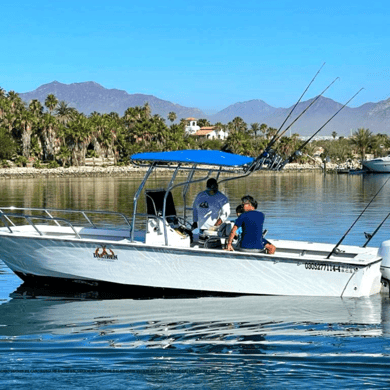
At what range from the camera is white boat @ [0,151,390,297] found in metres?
10.6

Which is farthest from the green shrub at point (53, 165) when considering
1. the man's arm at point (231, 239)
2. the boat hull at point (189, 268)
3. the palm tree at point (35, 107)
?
the man's arm at point (231, 239)

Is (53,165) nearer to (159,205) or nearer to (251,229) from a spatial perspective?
(159,205)

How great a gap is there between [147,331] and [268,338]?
161 cm

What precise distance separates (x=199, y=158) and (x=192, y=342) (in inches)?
139

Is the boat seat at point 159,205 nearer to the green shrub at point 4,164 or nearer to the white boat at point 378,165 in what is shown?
the green shrub at point 4,164

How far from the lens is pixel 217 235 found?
38.5 feet

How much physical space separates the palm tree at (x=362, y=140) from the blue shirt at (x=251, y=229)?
137275 mm

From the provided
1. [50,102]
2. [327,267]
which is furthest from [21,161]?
[327,267]

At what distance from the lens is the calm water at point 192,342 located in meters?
Answer: 7.14

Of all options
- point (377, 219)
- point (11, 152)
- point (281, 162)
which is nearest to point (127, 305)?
point (281, 162)

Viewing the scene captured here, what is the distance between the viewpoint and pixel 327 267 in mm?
10500

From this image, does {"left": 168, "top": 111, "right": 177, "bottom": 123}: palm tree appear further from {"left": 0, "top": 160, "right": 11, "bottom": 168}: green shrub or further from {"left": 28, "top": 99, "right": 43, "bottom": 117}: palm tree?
{"left": 0, "top": 160, "right": 11, "bottom": 168}: green shrub

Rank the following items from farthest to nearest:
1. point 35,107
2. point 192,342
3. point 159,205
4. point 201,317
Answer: point 35,107, point 159,205, point 201,317, point 192,342

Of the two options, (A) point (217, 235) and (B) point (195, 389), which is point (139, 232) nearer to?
(A) point (217, 235)
